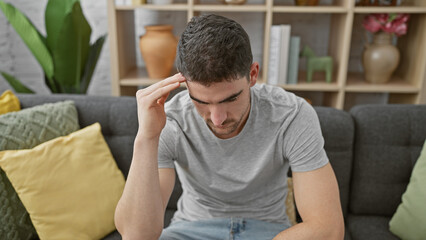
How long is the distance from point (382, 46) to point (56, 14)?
184 centimetres

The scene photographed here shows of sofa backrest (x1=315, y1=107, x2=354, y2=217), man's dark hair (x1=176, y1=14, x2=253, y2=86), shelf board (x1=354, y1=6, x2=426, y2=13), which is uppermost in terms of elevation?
shelf board (x1=354, y1=6, x2=426, y2=13)

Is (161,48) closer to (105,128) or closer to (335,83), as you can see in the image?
(105,128)

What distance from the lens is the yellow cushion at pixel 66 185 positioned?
1286 millimetres

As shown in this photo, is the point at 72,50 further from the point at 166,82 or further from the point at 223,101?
the point at 223,101

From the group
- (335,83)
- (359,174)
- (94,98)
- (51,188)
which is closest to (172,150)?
(51,188)

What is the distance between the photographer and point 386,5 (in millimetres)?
2186

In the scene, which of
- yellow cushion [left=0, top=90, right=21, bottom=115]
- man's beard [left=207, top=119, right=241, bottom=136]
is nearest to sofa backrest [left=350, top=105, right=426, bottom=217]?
man's beard [left=207, top=119, right=241, bottom=136]

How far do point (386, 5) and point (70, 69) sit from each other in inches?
72.6

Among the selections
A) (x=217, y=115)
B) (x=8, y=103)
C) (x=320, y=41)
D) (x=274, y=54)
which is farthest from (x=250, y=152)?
(x=320, y=41)

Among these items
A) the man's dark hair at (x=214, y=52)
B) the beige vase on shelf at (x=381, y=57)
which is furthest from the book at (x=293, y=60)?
the man's dark hair at (x=214, y=52)

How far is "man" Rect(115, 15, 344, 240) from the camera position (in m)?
1.01

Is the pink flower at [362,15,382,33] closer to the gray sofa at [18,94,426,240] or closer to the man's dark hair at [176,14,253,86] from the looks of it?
the gray sofa at [18,94,426,240]

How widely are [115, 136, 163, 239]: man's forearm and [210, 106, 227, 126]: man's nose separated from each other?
21cm

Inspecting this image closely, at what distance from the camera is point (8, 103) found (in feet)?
4.94
